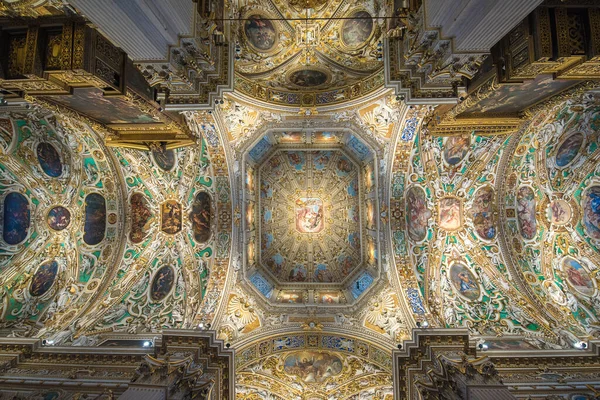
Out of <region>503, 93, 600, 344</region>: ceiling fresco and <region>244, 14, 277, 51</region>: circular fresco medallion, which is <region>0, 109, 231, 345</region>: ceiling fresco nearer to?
<region>244, 14, 277, 51</region>: circular fresco medallion

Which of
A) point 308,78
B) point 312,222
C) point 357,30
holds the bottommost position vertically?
point 312,222

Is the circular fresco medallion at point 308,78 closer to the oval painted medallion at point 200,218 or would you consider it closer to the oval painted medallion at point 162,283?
the oval painted medallion at point 200,218

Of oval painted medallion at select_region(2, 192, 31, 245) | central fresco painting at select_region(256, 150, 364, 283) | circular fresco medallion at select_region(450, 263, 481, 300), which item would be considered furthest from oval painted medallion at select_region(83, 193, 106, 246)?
circular fresco medallion at select_region(450, 263, 481, 300)

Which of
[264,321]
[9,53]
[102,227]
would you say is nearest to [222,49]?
[9,53]

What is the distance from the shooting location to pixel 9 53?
22.8 feet

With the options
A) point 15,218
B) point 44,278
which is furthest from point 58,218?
point 44,278

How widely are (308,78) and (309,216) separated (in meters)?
7.08

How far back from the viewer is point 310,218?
55.7 ft

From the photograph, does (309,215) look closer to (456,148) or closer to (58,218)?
(456,148)

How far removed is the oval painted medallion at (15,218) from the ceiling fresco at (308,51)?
9.99 metres

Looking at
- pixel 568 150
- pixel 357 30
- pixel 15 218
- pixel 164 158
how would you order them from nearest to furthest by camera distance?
pixel 568 150
pixel 357 30
pixel 15 218
pixel 164 158

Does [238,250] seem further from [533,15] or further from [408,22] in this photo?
[533,15]

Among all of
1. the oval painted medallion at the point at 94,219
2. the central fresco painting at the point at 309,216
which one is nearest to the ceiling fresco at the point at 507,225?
the central fresco painting at the point at 309,216

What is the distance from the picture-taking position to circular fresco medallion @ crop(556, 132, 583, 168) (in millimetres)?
10688
